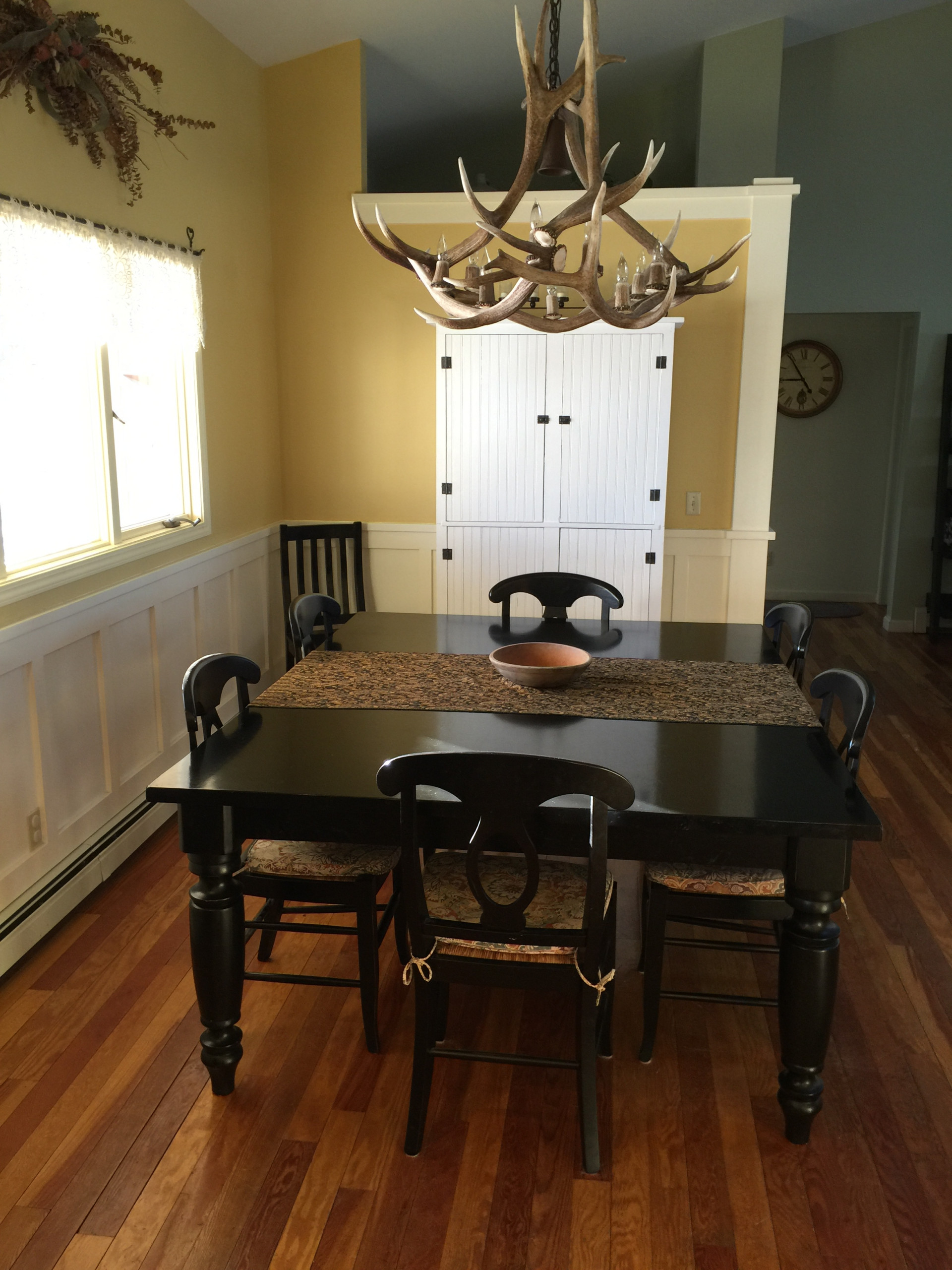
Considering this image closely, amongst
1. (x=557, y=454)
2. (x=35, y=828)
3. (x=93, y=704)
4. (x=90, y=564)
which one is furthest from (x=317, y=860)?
(x=557, y=454)

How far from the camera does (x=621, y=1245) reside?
186 cm

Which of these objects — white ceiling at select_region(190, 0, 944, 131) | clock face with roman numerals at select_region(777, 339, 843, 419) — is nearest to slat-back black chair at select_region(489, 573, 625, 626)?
white ceiling at select_region(190, 0, 944, 131)

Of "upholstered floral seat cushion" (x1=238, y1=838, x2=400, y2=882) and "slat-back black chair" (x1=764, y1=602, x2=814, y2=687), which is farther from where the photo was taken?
"slat-back black chair" (x1=764, y1=602, x2=814, y2=687)

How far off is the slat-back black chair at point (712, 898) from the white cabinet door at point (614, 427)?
228cm

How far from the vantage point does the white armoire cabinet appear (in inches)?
176

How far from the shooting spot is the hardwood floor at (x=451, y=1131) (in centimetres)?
186

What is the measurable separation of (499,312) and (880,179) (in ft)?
16.8

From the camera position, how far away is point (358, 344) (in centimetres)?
501

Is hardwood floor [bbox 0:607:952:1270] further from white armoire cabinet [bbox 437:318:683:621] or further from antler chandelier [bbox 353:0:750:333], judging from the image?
white armoire cabinet [bbox 437:318:683:621]

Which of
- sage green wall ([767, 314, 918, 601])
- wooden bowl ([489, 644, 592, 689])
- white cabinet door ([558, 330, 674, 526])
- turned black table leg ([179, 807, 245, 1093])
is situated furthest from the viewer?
sage green wall ([767, 314, 918, 601])

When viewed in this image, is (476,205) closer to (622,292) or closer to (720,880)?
(622,292)

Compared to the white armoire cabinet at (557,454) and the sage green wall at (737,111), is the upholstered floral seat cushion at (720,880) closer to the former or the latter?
the white armoire cabinet at (557,454)

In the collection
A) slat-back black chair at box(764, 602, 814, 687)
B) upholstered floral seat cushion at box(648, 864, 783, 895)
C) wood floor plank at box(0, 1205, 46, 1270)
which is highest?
slat-back black chair at box(764, 602, 814, 687)

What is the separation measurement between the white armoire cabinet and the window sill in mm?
1251
